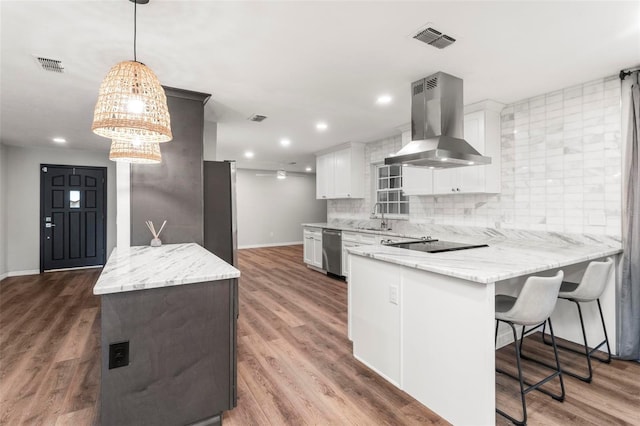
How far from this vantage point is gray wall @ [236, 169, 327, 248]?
9680 millimetres

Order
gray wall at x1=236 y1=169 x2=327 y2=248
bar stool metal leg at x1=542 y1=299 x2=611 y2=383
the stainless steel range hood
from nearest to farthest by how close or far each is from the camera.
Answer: bar stool metal leg at x1=542 y1=299 x2=611 y2=383, the stainless steel range hood, gray wall at x1=236 y1=169 x2=327 y2=248

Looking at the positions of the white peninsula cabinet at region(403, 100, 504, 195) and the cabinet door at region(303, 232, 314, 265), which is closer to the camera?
the white peninsula cabinet at region(403, 100, 504, 195)

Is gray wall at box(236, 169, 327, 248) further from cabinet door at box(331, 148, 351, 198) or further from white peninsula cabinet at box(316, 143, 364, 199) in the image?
cabinet door at box(331, 148, 351, 198)

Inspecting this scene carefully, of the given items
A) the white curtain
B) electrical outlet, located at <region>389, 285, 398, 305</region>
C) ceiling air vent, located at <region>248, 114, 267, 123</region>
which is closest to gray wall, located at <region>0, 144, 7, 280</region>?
ceiling air vent, located at <region>248, 114, 267, 123</region>

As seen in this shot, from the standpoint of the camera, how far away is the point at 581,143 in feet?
9.98

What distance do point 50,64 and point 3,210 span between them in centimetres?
484

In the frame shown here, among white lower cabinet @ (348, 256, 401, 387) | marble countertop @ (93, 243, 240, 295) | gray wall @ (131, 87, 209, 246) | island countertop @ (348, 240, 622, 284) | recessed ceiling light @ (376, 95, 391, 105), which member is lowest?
white lower cabinet @ (348, 256, 401, 387)

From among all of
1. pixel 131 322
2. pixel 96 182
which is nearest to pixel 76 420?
pixel 131 322

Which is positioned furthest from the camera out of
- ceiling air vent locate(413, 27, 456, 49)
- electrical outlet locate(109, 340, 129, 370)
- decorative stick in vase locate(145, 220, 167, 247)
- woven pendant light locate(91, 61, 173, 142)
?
decorative stick in vase locate(145, 220, 167, 247)

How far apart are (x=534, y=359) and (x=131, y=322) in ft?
10.3

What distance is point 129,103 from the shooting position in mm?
1734

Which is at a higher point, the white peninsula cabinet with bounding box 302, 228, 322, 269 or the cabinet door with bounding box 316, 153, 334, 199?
the cabinet door with bounding box 316, 153, 334, 199

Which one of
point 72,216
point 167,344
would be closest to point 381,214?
point 167,344

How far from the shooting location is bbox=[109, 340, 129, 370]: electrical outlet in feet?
5.25
